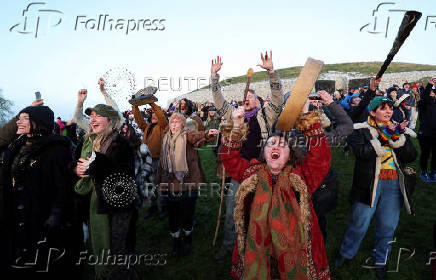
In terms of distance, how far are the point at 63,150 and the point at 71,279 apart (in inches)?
63.0

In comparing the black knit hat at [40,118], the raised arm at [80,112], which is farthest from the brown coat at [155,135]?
the black knit hat at [40,118]

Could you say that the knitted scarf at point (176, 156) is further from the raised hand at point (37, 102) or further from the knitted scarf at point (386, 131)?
the knitted scarf at point (386, 131)

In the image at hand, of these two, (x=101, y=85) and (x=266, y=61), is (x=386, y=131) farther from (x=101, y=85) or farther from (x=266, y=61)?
(x=101, y=85)

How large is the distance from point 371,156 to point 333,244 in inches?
69.8

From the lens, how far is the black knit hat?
289 cm

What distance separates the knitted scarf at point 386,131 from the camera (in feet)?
9.92

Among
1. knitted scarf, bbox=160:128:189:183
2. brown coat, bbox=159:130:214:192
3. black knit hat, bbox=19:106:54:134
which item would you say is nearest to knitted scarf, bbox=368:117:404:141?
brown coat, bbox=159:130:214:192

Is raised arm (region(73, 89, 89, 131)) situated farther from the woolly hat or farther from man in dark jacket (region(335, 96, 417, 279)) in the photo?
man in dark jacket (region(335, 96, 417, 279))

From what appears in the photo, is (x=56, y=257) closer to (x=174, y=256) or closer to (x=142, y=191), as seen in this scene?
(x=142, y=191)

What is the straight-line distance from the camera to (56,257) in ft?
9.80

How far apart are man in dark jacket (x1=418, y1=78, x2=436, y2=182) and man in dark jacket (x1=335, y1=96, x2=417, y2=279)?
4.11 meters

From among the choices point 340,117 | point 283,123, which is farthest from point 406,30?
point 283,123

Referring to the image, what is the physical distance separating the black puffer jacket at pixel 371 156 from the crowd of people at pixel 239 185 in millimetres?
13

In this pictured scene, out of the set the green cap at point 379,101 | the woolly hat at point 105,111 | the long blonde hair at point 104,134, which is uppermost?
the green cap at point 379,101
